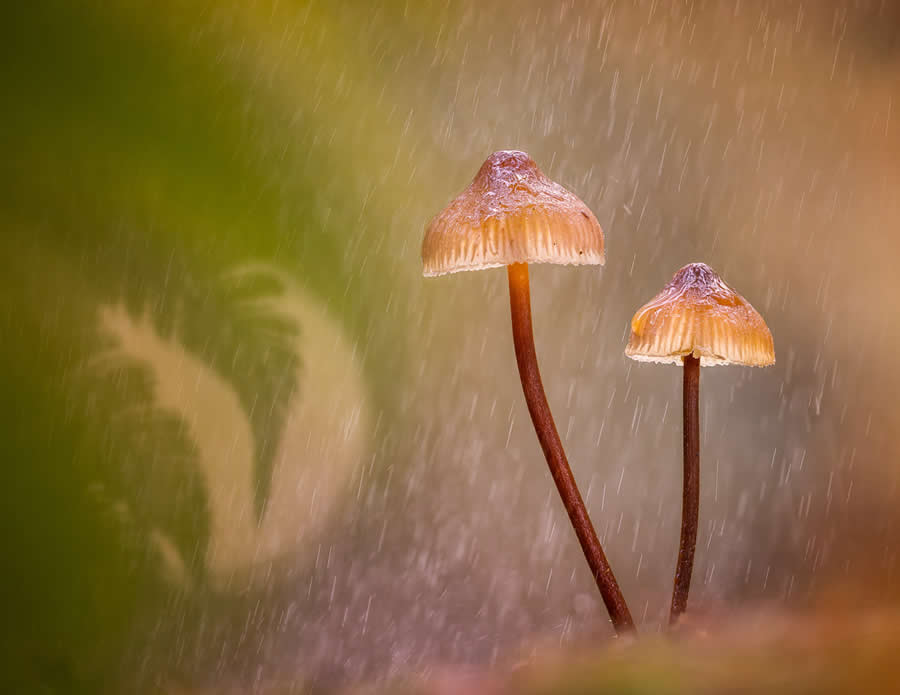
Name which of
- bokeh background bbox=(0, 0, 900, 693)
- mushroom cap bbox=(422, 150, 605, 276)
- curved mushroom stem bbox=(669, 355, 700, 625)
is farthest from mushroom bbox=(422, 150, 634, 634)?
bokeh background bbox=(0, 0, 900, 693)

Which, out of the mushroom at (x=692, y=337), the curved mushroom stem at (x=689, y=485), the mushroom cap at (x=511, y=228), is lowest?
the curved mushroom stem at (x=689, y=485)

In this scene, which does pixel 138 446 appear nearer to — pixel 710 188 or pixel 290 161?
pixel 290 161

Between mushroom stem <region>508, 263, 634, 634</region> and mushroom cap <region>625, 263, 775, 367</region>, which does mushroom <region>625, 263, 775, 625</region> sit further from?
mushroom stem <region>508, 263, 634, 634</region>

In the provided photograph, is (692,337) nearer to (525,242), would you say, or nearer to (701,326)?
(701,326)

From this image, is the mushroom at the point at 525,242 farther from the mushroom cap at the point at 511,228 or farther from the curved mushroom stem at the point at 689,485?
the curved mushroom stem at the point at 689,485

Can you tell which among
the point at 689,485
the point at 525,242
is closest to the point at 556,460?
the point at 689,485

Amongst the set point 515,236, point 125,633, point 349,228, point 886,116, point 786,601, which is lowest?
point 125,633

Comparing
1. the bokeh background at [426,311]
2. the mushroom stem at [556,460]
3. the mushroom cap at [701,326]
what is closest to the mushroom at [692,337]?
the mushroom cap at [701,326]

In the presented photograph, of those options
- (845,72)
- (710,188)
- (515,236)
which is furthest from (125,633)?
(845,72)
